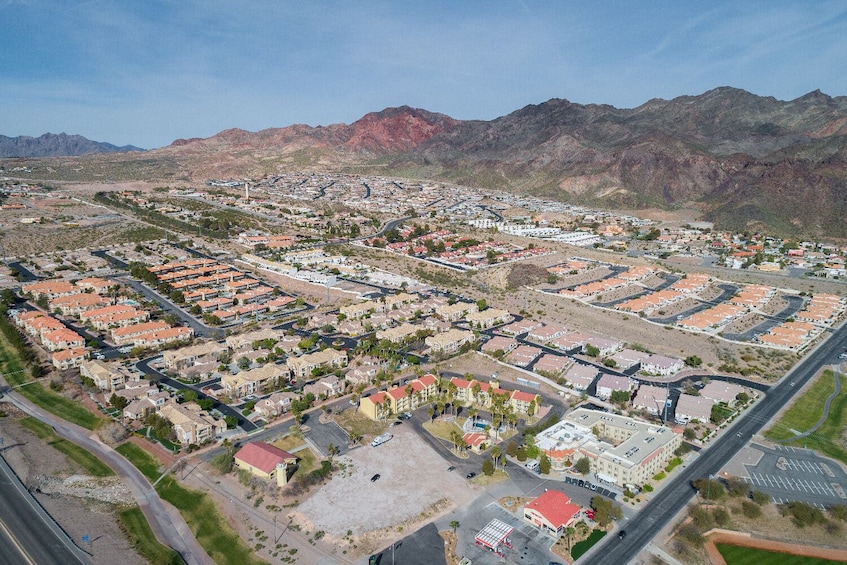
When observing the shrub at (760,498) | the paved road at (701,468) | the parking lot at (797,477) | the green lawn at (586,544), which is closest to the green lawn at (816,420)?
the paved road at (701,468)

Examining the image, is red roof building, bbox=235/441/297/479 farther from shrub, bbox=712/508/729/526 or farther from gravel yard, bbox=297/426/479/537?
shrub, bbox=712/508/729/526

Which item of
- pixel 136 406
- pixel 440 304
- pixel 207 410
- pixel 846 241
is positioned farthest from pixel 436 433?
pixel 846 241

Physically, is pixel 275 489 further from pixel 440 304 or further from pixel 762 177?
pixel 762 177

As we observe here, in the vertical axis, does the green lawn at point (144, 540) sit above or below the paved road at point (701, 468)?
below

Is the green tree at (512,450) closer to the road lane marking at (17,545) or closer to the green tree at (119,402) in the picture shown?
the road lane marking at (17,545)

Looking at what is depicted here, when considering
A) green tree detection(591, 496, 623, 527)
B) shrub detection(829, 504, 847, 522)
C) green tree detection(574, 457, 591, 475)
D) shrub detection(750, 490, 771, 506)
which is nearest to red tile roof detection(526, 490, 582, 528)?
green tree detection(591, 496, 623, 527)
